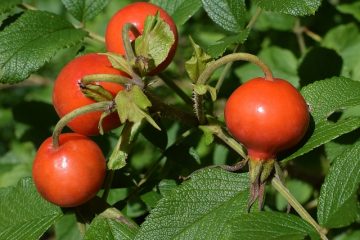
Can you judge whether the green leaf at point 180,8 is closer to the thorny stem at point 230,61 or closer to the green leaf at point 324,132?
the thorny stem at point 230,61

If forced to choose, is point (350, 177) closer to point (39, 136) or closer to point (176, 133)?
point (176, 133)

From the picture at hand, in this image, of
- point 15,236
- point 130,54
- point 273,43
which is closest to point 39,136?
point 15,236

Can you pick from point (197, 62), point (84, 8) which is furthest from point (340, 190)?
point (84, 8)

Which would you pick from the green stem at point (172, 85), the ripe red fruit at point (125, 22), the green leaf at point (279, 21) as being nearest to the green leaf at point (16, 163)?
the green stem at point (172, 85)

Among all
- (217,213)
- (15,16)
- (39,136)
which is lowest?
(39,136)

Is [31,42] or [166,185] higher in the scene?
[31,42]

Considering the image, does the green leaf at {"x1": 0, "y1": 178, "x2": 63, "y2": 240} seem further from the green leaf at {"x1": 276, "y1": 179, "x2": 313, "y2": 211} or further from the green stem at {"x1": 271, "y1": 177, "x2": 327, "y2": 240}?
the green leaf at {"x1": 276, "y1": 179, "x2": 313, "y2": 211}

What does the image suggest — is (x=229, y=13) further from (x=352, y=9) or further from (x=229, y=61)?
(x=352, y=9)
